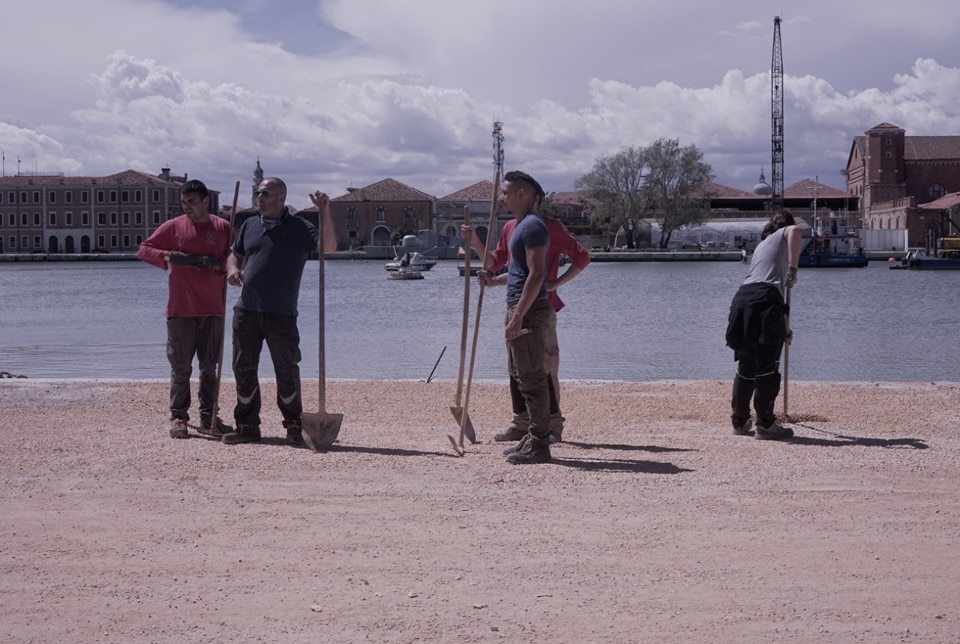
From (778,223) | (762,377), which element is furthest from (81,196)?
(762,377)

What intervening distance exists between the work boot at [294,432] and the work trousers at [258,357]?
0.01m

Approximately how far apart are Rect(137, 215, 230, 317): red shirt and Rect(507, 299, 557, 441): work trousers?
234cm

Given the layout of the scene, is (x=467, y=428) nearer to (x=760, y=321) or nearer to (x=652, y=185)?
(x=760, y=321)

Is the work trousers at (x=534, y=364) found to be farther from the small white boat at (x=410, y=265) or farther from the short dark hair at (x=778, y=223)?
the small white boat at (x=410, y=265)

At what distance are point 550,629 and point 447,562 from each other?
2.79ft

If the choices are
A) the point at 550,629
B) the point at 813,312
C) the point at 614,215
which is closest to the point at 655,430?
the point at 550,629

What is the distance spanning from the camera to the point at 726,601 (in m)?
4.15

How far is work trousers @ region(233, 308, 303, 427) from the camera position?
24.4ft

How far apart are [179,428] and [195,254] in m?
1.21

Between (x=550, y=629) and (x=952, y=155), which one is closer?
(x=550, y=629)

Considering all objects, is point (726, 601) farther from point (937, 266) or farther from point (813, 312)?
point (937, 266)

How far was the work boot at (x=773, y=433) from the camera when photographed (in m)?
7.68

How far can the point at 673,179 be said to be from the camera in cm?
10806

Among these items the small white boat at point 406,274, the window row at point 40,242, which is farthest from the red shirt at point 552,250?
the window row at point 40,242
